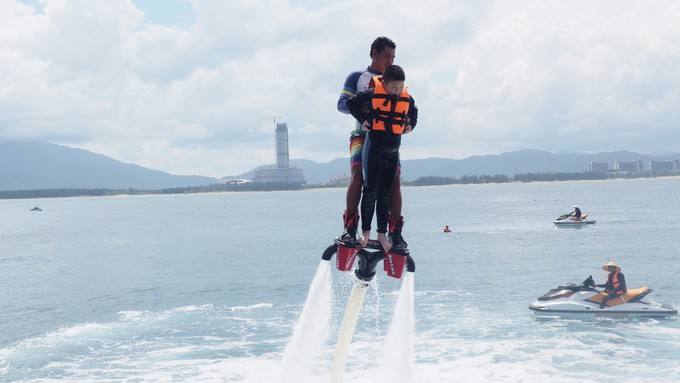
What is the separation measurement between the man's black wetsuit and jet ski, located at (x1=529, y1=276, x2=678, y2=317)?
3988cm

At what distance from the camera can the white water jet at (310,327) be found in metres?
→ 9.29

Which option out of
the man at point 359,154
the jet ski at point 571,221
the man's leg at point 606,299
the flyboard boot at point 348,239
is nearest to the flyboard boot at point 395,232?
the man at point 359,154

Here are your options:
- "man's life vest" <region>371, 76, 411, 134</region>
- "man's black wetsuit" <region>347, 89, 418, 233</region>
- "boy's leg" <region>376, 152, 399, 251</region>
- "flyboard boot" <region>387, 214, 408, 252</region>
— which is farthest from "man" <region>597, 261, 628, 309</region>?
"man's life vest" <region>371, 76, 411, 134</region>

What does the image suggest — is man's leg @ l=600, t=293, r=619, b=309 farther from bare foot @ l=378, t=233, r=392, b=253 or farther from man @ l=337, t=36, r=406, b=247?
bare foot @ l=378, t=233, r=392, b=253

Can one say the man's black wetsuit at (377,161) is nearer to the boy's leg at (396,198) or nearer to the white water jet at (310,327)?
the boy's leg at (396,198)

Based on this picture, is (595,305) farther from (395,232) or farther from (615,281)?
(395,232)

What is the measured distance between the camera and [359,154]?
8766 millimetres

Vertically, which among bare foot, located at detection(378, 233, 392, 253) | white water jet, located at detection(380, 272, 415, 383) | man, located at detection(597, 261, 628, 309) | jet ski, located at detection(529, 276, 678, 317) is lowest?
jet ski, located at detection(529, 276, 678, 317)

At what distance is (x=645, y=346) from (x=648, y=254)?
162 feet

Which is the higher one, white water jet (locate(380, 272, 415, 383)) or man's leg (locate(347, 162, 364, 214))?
man's leg (locate(347, 162, 364, 214))

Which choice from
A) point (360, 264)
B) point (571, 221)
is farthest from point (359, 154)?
point (571, 221)

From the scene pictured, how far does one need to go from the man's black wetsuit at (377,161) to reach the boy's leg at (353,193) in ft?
0.36

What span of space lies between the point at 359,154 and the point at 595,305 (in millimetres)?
41086

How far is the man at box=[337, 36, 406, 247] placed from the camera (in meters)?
8.52
